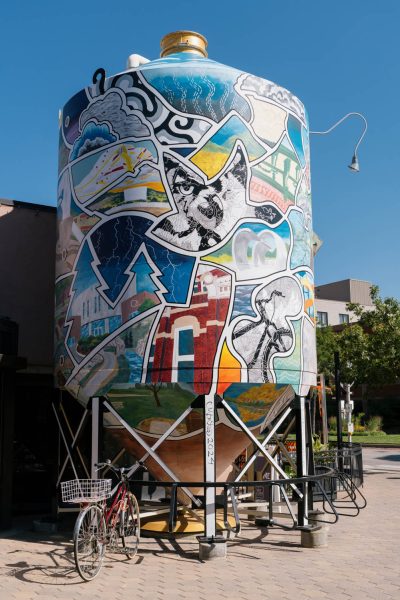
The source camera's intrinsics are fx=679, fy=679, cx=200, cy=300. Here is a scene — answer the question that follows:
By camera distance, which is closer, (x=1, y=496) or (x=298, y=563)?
(x=298, y=563)

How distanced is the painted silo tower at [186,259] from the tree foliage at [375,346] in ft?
68.6

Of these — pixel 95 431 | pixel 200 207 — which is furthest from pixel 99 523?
pixel 200 207

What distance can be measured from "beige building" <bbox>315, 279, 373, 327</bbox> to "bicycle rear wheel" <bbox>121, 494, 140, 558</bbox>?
239 feet

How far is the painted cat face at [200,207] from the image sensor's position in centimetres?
1160

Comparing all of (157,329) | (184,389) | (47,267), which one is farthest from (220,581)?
(47,267)

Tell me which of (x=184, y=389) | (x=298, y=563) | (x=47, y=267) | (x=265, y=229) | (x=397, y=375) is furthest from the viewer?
(x=397, y=375)

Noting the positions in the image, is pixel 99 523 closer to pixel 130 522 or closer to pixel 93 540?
pixel 93 540

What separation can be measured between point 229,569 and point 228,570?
66mm

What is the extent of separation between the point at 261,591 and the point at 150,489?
900 cm

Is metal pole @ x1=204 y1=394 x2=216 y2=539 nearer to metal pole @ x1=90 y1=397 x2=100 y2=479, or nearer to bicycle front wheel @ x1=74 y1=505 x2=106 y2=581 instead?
bicycle front wheel @ x1=74 y1=505 x2=106 y2=581

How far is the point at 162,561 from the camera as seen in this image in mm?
10492

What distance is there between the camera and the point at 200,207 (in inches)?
460

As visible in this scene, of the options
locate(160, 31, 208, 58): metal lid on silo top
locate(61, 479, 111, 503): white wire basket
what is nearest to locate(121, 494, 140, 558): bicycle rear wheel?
locate(61, 479, 111, 503): white wire basket

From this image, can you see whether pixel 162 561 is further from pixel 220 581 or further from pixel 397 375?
pixel 397 375
